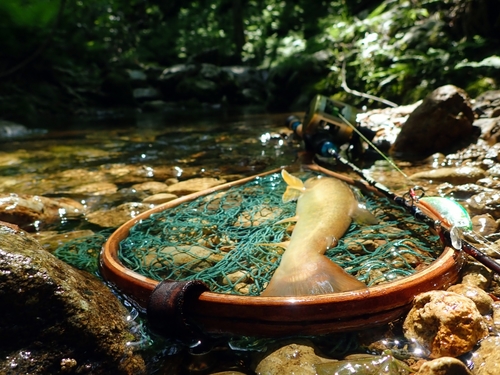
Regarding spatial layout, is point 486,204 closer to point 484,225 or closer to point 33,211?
point 484,225

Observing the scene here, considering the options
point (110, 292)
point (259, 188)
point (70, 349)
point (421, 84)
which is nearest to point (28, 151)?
point (259, 188)

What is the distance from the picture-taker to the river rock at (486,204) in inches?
123

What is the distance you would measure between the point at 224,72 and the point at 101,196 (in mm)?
11978

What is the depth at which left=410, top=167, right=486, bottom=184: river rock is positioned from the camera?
13.0ft

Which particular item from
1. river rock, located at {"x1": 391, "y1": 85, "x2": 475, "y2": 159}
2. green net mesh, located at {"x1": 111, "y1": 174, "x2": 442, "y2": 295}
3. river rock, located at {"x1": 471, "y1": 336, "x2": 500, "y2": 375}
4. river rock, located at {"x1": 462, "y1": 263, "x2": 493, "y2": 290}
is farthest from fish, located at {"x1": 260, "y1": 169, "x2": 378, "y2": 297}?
river rock, located at {"x1": 391, "y1": 85, "x2": 475, "y2": 159}

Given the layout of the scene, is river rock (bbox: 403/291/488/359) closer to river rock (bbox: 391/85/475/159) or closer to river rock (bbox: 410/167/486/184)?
river rock (bbox: 410/167/486/184)

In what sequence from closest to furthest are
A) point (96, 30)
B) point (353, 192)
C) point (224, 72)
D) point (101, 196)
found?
1. point (353, 192)
2. point (101, 196)
3. point (224, 72)
4. point (96, 30)

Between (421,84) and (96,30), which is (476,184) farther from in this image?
(96,30)

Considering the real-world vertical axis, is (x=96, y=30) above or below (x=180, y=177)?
above

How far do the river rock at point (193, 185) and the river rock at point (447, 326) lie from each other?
2.87 meters

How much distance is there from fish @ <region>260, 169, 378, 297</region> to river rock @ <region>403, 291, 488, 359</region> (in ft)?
1.03

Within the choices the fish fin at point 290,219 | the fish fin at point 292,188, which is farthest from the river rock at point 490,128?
the fish fin at point 290,219

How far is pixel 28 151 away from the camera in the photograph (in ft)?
23.7

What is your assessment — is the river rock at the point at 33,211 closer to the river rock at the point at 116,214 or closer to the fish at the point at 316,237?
the river rock at the point at 116,214
